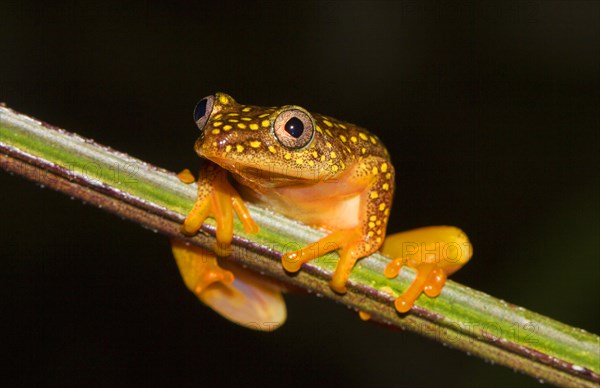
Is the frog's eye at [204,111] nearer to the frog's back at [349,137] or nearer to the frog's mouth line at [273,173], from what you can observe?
the frog's mouth line at [273,173]

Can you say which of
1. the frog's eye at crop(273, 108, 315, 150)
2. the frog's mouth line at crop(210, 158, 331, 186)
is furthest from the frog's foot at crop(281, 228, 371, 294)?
the frog's eye at crop(273, 108, 315, 150)

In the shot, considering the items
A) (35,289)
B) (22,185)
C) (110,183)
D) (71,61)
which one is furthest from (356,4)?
(110,183)

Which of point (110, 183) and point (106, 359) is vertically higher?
point (110, 183)

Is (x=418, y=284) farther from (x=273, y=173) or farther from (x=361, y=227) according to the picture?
(x=273, y=173)

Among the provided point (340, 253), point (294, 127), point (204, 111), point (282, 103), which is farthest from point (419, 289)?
point (282, 103)

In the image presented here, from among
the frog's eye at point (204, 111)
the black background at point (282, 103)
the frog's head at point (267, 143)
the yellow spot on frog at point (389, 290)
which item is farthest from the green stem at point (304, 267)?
the black background at point (282, 103)

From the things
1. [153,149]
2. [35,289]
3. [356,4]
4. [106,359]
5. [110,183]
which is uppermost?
[356,4]

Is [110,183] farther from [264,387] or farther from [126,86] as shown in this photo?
[126,86]
